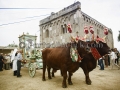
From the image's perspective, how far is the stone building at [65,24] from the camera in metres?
15.4

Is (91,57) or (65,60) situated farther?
(91,57)

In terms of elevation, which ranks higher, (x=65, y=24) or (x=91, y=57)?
(x=65, y=24)

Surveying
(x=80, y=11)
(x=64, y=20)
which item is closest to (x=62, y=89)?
(x=80, y=11)

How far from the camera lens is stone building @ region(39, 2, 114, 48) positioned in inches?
606

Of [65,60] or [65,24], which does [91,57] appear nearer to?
[65,60]

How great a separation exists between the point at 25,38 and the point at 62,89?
7783 millimetres

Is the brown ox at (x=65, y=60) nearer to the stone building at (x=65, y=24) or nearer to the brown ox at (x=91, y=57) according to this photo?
the brown ox at (x=91, y=57)

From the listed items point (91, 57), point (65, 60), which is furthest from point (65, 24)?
point (65, 60)

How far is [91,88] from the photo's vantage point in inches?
189

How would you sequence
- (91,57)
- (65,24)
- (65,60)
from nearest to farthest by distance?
(65,60)
(91,57)
(65,24)

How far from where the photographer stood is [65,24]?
17.3 metres

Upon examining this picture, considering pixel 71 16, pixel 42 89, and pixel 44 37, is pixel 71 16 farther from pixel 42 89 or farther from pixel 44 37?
pixel 42 89

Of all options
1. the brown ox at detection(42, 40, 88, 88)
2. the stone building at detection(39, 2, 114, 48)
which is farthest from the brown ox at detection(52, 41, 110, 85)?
the stone building at detection(39, 2, 114, 48)

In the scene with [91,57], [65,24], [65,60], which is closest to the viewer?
[65,60]
